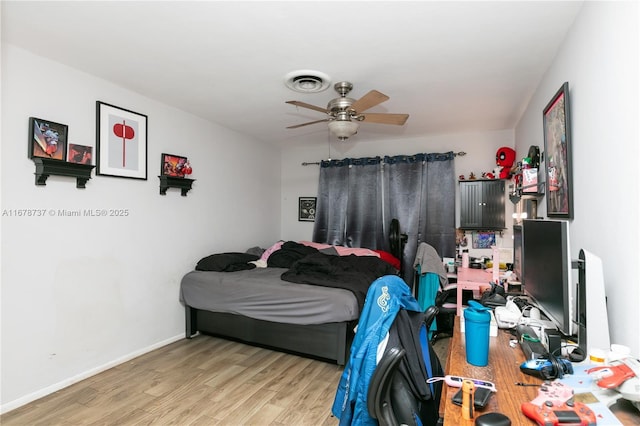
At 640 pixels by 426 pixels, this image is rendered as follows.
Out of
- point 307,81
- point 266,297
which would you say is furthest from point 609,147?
point 266,297

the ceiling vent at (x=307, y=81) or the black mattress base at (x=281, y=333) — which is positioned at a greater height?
the ceiling vent at (x=307, y=81)

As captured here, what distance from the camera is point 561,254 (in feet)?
4.81

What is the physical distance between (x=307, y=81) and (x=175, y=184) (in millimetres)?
1817

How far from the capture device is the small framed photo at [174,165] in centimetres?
359

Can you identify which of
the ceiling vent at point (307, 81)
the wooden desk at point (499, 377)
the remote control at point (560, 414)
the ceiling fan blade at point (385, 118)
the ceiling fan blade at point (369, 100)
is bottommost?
the wooden desk at point (499, 377)

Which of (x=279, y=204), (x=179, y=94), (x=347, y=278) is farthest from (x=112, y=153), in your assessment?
(x=279, y=204)

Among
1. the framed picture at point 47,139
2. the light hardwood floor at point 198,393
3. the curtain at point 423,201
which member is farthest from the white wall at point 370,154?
the framed picture at point 47,139

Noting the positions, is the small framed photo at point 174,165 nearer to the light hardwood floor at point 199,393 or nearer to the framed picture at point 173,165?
the framed picture at point 173,165

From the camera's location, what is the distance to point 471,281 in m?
3.18

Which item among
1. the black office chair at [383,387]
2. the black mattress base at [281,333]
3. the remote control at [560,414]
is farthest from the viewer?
the black mattress base at [281,333]

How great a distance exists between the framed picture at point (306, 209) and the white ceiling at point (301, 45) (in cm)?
236

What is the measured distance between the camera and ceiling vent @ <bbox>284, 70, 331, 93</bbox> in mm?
2734

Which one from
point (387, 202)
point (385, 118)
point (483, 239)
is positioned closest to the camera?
point (385, 118)

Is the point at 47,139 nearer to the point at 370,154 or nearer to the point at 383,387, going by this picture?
the point at 383,387
